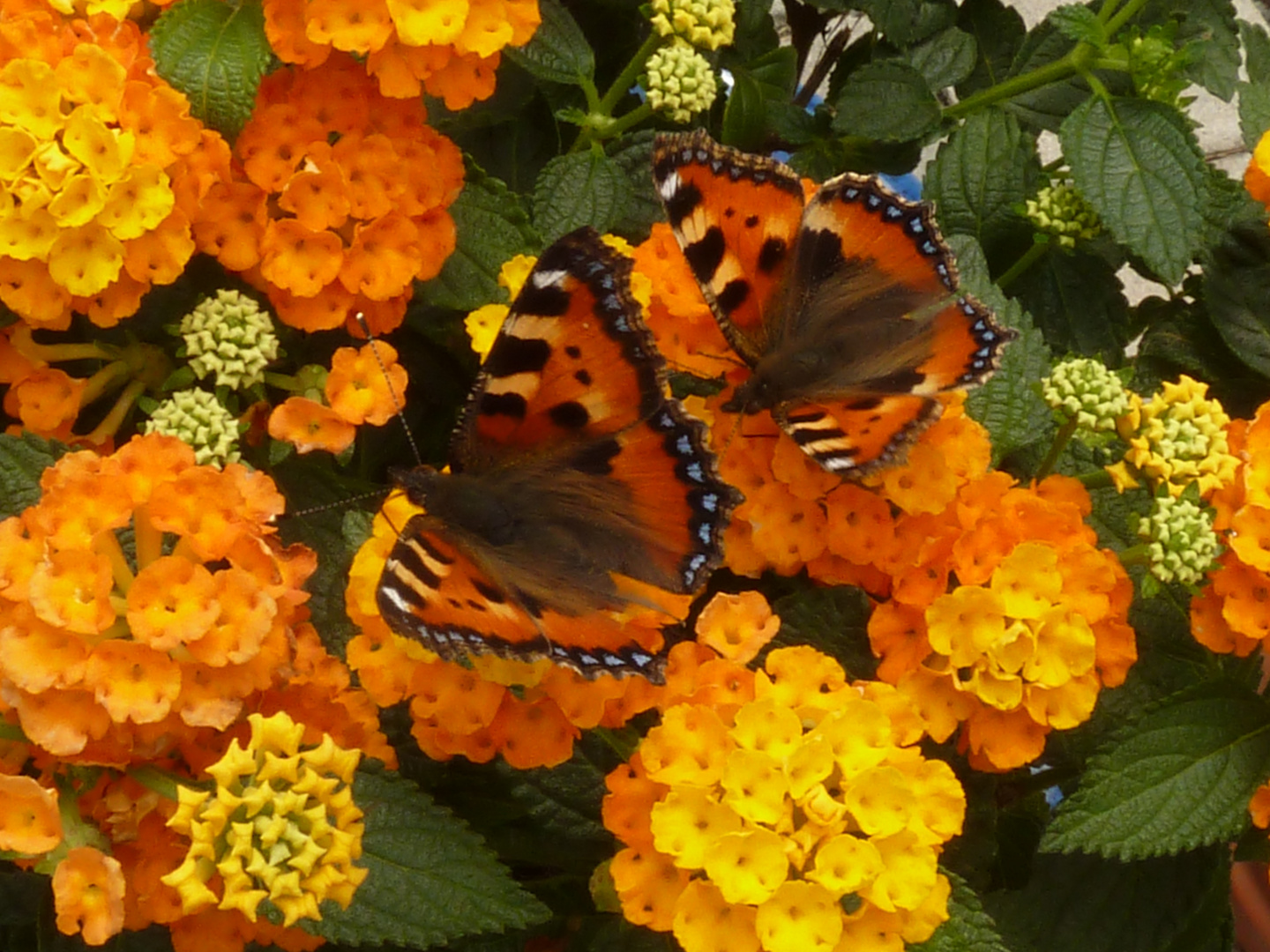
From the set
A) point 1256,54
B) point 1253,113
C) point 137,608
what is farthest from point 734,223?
point 1256,54

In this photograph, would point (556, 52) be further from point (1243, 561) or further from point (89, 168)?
point (1243, 561)

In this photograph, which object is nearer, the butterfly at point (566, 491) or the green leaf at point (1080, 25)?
the butterfly at point (566, 491)

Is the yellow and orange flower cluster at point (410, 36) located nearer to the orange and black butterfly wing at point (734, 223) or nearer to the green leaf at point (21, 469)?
the orange and black butterfly wing at point (734, 223)

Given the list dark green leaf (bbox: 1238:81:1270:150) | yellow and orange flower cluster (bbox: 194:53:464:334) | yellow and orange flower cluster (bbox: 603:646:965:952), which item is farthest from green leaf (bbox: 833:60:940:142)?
yellow and orange flower cluster (bbox: 603:646:965:952)

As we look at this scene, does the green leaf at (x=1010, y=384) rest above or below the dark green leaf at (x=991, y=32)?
below

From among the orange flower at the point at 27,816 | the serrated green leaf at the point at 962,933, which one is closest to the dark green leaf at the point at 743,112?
the serrated green leaf at the point at 962,933

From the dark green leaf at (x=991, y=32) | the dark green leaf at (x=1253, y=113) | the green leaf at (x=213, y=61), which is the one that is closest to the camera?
the green leaf at (x=213, y=61)
